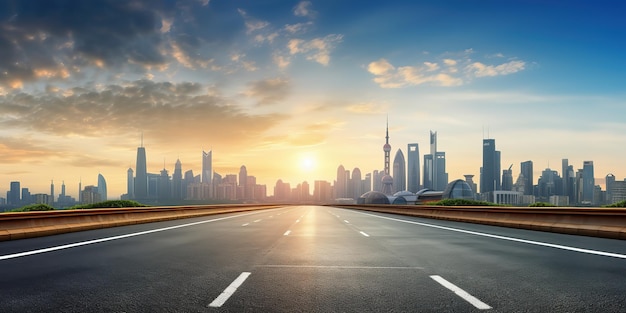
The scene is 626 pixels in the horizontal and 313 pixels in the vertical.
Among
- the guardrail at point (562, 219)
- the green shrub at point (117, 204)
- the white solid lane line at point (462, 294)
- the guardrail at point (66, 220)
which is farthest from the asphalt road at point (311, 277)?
the green shrub at point (117, 204)

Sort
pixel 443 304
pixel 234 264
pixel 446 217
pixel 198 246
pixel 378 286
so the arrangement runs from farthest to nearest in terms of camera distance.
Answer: pixel 446 217, pixel 198 246, pixel 234 264, pixel 378 286, pixel 443 304

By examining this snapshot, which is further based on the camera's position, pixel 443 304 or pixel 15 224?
pixel 15 224

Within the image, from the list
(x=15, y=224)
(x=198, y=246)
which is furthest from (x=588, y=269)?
(x=15, y=224)

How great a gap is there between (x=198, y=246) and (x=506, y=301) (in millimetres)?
8030

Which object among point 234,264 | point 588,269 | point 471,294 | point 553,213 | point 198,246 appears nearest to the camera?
point 471,294

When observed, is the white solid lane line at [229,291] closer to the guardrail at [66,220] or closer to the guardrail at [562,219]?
the guardrail at [66,220]

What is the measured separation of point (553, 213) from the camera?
1677 centimetres

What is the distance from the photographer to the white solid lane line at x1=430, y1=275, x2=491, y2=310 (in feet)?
17.7

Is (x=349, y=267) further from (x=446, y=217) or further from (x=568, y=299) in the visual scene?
(x=446, y=217)

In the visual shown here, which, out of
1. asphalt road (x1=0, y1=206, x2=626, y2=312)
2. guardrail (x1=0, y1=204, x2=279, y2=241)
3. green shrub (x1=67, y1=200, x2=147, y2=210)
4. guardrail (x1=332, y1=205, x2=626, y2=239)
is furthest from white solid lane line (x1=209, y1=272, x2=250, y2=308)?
green shrub (x1=67, y1=200, x2=147, y2=210)

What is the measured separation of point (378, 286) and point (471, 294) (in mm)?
1233

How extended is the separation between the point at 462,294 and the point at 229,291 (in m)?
2.96

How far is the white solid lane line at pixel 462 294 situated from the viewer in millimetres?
5402

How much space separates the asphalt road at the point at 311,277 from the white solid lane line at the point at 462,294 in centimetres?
1
